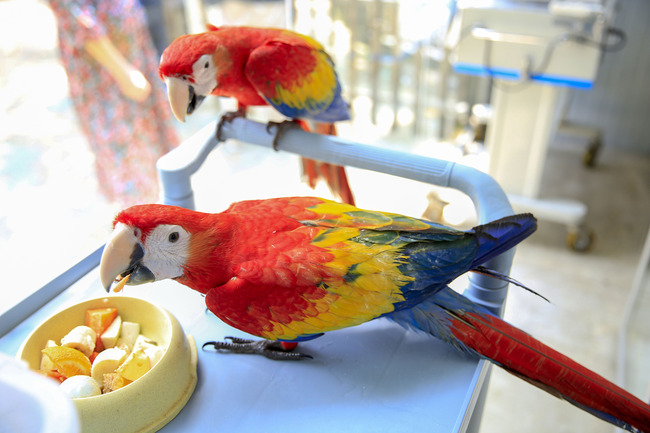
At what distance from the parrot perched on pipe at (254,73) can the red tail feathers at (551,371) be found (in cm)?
46

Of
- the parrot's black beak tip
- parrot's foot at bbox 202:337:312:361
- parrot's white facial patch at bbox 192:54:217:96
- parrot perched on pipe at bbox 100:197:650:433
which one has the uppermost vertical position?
parrot's white facial patch at bbox 192:54:217:96

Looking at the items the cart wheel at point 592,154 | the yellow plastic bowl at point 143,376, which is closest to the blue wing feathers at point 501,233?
the yellow plastic bowl at point 143,376

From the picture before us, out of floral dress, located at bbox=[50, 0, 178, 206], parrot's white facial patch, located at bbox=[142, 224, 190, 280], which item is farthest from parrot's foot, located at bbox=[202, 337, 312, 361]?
floral dress, located at bbox=[50, 0, 178, 206]

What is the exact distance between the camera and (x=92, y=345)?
64 cm

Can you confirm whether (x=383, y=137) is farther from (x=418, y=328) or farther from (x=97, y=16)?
(x=418, y=328)

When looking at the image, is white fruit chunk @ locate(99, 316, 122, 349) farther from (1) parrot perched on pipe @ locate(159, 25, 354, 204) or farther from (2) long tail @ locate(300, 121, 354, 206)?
(2) long tail @ locate(300, 121, 354, 206)

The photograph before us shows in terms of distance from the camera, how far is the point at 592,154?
227cm

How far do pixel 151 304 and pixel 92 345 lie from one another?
86 millimetres

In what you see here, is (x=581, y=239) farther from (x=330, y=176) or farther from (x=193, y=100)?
(x=193, y=100)

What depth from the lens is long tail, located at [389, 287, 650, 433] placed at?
572 mm

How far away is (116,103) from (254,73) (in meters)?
0.74

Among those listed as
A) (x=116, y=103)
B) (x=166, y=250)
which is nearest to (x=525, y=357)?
(x=166, y=250)

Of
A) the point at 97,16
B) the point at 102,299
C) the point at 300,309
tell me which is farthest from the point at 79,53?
the point at 300,309

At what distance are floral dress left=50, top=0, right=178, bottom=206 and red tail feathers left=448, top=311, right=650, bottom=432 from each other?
121 centimetres
